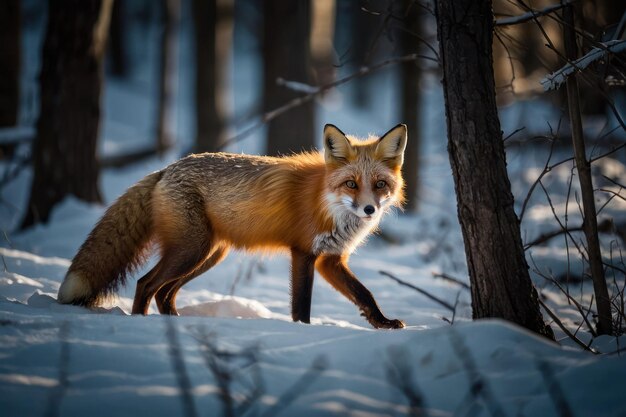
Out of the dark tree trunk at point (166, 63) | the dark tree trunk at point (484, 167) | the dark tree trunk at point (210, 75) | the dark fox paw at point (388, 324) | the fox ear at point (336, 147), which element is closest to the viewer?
the dark tree trunk at point (484, 167)

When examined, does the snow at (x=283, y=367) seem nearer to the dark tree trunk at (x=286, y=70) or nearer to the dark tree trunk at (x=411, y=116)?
the dark tree trunk at (x=286, y=70)

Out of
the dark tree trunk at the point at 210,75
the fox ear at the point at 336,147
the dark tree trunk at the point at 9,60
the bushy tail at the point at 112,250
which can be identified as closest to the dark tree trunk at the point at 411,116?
the dark tree trunk at the point at 210,75

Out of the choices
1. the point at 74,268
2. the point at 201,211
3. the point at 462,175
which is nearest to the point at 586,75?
the point at 462,175

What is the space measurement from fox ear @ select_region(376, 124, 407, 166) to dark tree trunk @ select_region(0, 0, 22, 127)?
8521 millimetres

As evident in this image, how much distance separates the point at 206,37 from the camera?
38.8 ft

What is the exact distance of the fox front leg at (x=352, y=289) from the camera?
12.6ft

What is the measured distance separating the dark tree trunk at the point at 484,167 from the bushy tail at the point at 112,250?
7.87 feet

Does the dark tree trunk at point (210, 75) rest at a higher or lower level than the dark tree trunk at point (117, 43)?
lower

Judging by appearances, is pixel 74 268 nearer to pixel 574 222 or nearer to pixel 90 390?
pixel 90 390

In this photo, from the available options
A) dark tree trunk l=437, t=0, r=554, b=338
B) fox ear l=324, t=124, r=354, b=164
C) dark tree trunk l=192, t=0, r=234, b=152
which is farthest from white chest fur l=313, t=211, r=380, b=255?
dark tree trunk l=192, t=0, r=234, b=152

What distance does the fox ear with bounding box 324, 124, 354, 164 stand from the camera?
402cm

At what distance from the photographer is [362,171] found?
4004mm

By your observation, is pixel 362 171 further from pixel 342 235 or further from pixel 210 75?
pixel 210 75

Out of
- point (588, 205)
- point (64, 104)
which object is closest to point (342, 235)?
point (588, 205)
